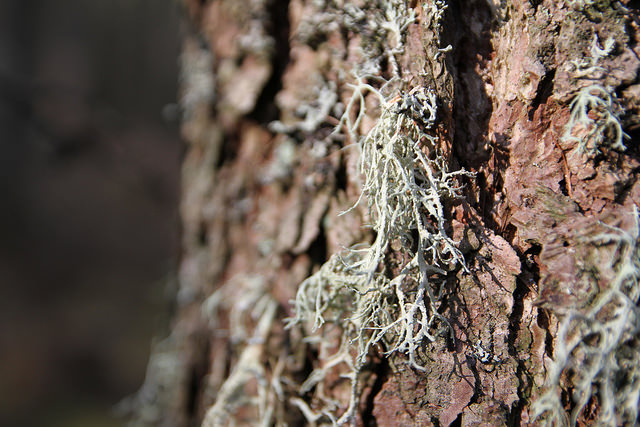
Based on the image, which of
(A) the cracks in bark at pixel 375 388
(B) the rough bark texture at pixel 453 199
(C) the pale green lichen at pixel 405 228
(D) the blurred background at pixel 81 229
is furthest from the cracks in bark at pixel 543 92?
(D) the blurred background at pixel 81 229

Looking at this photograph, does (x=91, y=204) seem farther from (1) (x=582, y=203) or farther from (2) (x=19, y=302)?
(1) (x=582, y=203)

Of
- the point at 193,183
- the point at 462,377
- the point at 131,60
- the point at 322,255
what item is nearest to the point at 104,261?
the point at 131,60

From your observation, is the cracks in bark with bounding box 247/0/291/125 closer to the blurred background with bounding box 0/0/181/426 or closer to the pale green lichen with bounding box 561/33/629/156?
the pale green lichen with bounding box 561/33/629/156

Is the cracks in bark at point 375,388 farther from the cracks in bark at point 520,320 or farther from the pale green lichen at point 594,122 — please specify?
the pale green lichen at point 594,122

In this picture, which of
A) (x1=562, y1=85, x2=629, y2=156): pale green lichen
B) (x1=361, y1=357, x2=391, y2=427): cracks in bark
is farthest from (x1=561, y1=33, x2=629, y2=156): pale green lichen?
(x1=361, y1=357, x2=391, y2=427): cracks in bark

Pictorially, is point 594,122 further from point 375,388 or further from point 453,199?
point 375,388

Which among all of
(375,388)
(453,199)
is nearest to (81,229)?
(375,388)
